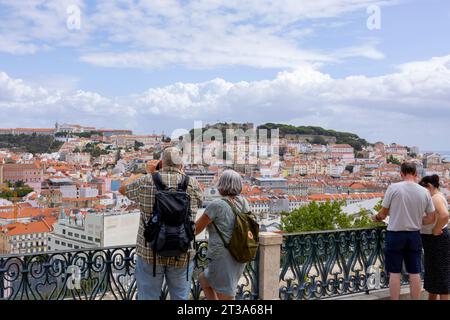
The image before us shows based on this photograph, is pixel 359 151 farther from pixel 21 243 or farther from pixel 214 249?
pixel 214 249

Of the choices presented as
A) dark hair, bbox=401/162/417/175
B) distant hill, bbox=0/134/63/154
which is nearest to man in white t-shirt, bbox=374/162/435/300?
dark hair, bbox=401/162/417/175

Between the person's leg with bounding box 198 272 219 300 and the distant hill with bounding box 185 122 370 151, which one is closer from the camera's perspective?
the person's leg with bounding box 198 272 219 300

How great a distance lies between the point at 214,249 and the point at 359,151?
144 meters

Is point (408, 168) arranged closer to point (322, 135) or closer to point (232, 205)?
point (232, 205)

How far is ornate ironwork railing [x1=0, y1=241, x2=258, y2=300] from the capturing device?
3822 mm

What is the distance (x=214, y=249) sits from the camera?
3457 mm

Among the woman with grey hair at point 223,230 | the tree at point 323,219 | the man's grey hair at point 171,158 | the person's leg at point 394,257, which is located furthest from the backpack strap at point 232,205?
the tree at point 323,219

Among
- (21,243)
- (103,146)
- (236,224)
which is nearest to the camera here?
(236,224)

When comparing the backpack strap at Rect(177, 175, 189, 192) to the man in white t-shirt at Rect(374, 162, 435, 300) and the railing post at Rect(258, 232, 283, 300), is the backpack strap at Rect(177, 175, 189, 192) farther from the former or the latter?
the man in white t-shirt at Rect(374, 162, 435, 300)

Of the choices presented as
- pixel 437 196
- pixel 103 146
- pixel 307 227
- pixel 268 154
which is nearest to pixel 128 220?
pixel 307 227

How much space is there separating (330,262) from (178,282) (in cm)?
206

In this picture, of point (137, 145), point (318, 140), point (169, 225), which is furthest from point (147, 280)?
point (137, 145)

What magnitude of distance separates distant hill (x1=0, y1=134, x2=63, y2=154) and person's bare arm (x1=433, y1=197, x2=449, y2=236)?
144 m

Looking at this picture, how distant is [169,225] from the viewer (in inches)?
126
